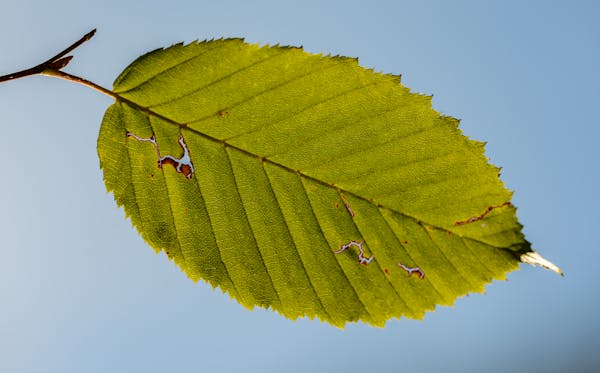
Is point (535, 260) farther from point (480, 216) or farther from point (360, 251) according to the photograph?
point (360, 251)

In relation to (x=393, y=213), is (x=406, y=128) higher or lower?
higher

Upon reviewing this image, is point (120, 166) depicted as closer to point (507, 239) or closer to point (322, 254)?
point (322, 254)

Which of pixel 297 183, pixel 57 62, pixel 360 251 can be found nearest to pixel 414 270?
pixel 360 251

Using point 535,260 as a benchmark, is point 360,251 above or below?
above

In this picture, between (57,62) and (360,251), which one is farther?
(360,251)

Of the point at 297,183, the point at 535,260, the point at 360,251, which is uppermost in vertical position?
the point at 297,183

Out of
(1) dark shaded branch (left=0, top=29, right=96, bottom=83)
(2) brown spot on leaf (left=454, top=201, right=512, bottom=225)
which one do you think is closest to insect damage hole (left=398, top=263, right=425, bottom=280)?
(2) brown spot on leaf (left=454, top=201, right=512, bottom=225)

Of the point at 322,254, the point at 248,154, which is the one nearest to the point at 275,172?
the point at 248,154

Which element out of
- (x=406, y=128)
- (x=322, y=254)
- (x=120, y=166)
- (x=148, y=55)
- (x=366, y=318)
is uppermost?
(x=148, y=55)

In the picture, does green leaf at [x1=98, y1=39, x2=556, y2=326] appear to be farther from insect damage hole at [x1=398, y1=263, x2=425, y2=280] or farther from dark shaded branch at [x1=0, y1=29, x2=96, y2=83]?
dark shaded branch at [x1=0, y1=29, x2=96, y2=83]
